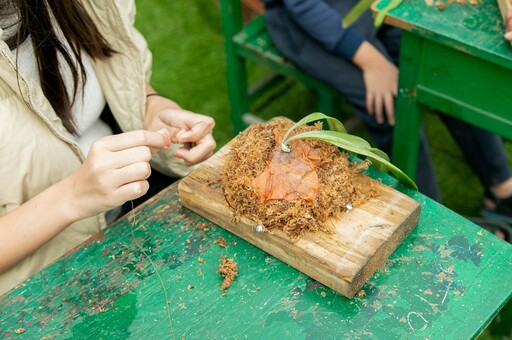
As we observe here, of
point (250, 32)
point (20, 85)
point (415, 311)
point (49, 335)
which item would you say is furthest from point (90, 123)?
point (250, 32)

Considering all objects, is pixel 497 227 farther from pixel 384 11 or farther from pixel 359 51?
pixel 384 11

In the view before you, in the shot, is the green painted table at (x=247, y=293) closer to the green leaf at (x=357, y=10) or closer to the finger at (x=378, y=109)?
the green leaf at (x=357, y=10)

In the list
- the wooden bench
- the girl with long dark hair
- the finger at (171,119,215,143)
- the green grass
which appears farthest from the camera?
the green grass

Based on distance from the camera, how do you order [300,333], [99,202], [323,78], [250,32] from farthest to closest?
[250,32], [323,78], [99,202], [300,333]

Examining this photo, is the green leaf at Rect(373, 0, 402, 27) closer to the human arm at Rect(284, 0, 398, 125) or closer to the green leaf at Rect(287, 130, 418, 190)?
the human arm at Rect(284, 0, 398, 125)

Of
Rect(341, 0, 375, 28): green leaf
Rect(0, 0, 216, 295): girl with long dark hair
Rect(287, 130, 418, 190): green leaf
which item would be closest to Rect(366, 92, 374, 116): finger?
Rect(341, 0, 375, 28): green leaf

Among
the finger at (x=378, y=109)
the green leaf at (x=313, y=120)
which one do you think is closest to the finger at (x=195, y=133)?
the green leaf at (x=313, y=120)

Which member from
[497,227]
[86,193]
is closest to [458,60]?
[497,227]

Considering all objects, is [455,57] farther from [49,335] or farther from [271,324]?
[49,335]
